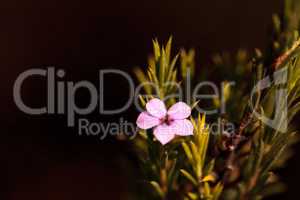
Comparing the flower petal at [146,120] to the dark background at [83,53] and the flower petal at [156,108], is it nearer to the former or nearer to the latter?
the flower petal at [156,108]

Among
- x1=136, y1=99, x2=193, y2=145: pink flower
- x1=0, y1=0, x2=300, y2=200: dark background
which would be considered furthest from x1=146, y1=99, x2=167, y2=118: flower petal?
x1=0, y1=0, x2=300, y2=200: dark background

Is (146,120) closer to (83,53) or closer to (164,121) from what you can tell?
(164,121)

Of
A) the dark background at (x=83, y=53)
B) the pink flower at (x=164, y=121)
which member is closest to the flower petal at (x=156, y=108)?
the pink flower at (x=164, y=121)

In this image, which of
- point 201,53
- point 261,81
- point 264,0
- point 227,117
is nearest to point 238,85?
point 227,117

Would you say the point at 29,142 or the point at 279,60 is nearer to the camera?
the point at 279,60

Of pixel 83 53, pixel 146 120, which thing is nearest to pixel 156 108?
pixel 146 120

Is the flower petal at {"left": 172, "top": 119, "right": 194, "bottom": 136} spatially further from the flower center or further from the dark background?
the dark background

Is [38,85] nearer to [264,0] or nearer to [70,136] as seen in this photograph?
[70,136]
